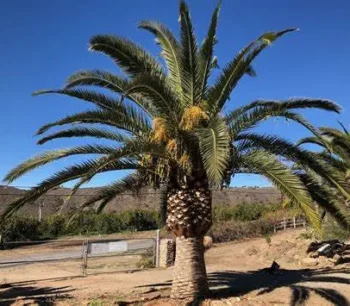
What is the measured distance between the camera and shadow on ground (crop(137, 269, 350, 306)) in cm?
1198

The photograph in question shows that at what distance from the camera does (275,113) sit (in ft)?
36.1

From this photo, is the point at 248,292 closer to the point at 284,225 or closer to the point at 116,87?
the point at 116,87

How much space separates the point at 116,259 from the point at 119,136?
14354 millimetres

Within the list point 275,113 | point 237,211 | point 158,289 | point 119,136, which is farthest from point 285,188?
point 237,211

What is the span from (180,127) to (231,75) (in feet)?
5.25

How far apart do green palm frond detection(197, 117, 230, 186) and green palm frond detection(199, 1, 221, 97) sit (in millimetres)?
1434

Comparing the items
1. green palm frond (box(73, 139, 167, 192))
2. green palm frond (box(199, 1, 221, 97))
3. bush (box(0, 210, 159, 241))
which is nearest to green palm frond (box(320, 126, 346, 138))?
green palm frond (box(199, 1, 221, 97))

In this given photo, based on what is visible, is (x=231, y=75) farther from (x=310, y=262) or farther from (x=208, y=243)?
(x=208, y=243)

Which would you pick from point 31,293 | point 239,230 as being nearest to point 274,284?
point 31,293

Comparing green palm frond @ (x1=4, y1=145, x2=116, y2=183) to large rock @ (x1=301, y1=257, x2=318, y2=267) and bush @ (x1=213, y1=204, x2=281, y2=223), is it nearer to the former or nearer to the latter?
large rock @ (x1=301, y1=257, x2=318, y2=267)

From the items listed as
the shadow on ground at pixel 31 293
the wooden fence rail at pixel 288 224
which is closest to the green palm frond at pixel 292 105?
the shadow on ground at pixel 31 293

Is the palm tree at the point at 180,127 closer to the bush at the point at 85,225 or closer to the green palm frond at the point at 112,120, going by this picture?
the green palm frond at the point at 112,120

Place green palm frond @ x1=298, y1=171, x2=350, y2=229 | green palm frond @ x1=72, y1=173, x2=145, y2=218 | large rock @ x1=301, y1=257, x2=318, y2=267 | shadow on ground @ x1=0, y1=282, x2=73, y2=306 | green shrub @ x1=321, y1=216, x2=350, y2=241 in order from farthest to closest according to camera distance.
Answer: green shrub @ x1=321, y1=216, x2=350, y2=241, large rock @ x1=301, y1=257, x2=318, y2=267, green palm frond @ x1=72, y1=173, x2=145, y2=218, shadow on ground @ x1=0, y1=282, x2=73, y2=306, green palm frond @ x1=298, y1=171, x2=350, y2=229

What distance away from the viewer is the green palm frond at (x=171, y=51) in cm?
1161
